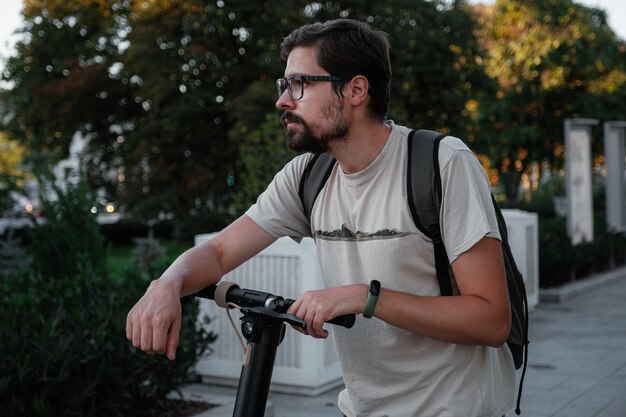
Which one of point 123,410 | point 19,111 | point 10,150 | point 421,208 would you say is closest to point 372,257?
point 421,208

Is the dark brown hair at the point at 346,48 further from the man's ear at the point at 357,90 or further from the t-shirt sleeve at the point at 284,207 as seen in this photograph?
the t-shirt sleeve at the point at 284,207

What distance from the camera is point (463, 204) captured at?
200 cm

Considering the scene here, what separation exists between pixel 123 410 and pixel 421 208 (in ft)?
11.4

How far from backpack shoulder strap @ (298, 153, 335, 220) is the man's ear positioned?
0.78 ft

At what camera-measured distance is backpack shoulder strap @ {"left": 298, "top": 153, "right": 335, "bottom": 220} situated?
7.69ft

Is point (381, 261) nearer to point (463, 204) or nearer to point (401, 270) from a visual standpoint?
point (401, 270)

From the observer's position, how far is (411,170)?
2096mm

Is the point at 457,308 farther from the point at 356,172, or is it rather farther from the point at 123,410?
the point at 123,410

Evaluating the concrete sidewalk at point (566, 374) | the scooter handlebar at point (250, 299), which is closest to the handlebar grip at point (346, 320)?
the scooter handlebar at point (250, 299)

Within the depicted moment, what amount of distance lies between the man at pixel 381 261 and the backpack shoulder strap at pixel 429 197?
0.06 feet

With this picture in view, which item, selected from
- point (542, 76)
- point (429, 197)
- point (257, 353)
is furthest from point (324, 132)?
point (542, 76)

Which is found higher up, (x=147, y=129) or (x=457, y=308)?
(x=147, y=129)

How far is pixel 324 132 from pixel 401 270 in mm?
379

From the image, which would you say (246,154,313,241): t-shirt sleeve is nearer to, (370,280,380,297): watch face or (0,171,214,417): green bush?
(370,280,380,297): watch face
